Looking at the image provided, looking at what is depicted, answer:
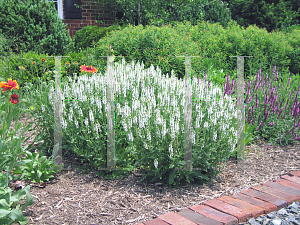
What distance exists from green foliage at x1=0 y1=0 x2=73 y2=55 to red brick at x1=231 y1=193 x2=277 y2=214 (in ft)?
19.5

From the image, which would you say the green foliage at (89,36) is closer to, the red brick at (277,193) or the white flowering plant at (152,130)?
the white flowering plant at (152,130)

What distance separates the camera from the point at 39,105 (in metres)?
3.28

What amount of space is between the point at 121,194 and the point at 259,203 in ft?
3.95

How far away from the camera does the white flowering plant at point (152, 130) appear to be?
260cm

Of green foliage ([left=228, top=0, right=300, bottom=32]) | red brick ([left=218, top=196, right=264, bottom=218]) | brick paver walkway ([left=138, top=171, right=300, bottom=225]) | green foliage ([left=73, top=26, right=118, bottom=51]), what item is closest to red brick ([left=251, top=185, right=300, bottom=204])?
brick paver walkway ([left=138, top=171, right=300, bottom=225])

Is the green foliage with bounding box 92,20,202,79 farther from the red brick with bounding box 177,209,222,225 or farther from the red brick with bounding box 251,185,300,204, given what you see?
the red brick with bounding box 177,209,222,225

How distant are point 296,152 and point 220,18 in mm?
10378

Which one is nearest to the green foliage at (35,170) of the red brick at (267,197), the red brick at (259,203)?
the red brick at (259,203)

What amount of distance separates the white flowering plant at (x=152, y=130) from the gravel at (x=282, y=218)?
585 millimetres

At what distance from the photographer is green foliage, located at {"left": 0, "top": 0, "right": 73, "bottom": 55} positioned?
7066mm

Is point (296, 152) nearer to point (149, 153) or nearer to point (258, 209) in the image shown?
point (258, 209)

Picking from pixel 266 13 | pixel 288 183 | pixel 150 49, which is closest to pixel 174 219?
pixel 288 183

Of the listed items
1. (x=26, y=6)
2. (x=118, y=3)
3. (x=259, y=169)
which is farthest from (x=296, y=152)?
(x=118, y=3)

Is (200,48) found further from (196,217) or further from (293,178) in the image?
(196,217)
